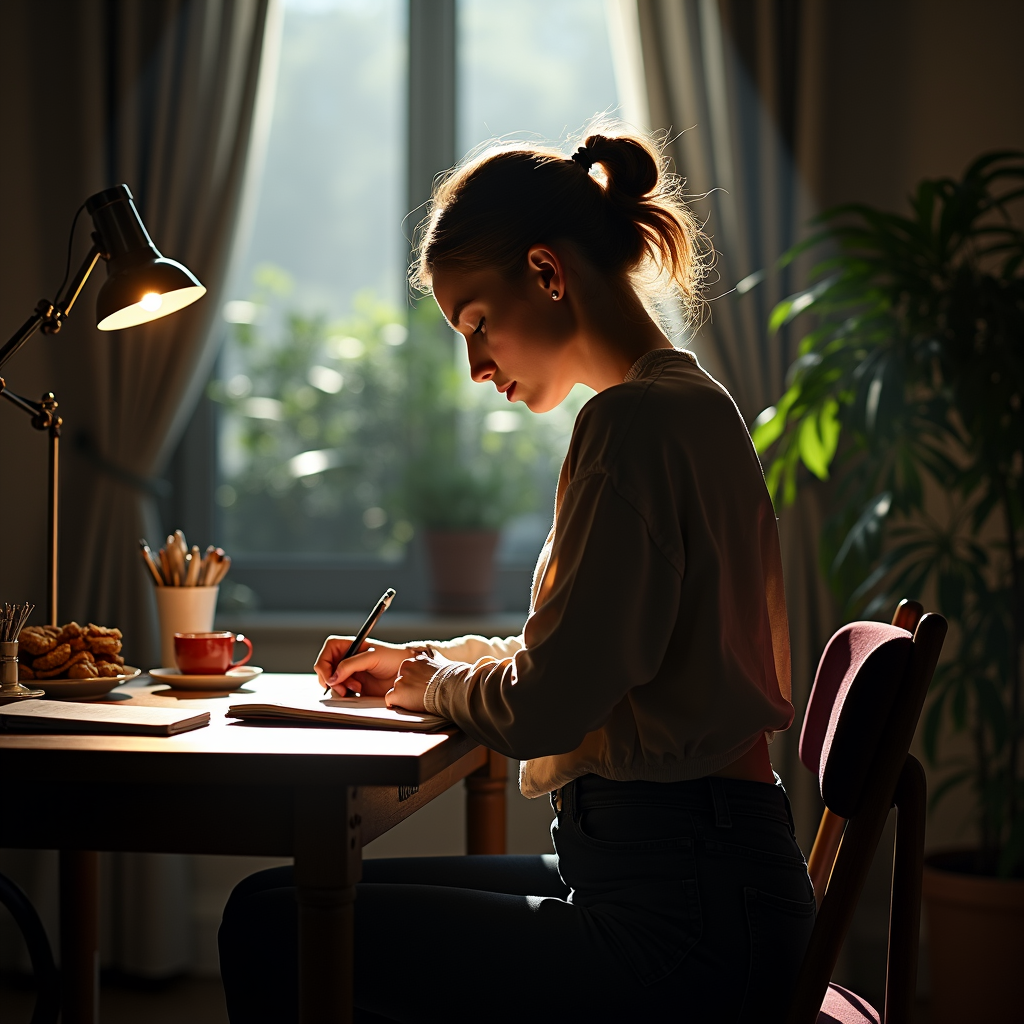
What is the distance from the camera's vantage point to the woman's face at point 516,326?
126cm

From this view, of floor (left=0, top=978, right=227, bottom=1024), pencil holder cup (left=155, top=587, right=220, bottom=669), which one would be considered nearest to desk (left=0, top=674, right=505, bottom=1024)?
pencil holder cup (left=155, top=587, right=220, bottom=669)

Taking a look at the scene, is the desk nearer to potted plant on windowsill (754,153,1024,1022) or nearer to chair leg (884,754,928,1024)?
chair leg (884,754,928,1024)

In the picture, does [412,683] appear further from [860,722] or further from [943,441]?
[943,441]

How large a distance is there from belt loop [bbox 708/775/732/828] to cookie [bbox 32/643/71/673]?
86 centimetres

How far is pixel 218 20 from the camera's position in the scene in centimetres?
268

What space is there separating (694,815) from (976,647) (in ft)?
5.81

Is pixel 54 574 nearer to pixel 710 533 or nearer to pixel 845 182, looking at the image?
pixel 710 533

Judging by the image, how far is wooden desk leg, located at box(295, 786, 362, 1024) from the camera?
1.01 m

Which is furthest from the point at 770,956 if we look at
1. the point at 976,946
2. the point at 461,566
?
the point at 461,566

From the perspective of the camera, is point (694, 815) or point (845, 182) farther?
point (845, 182)

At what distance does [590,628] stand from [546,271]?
443 mm

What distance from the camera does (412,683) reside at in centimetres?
128

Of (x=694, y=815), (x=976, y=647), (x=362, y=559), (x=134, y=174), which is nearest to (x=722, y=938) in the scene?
(x=694, y=815)

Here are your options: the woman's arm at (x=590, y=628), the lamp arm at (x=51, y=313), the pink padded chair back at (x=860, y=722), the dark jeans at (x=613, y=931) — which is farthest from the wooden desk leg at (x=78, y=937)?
the pink padded chair back at (x=860, y=722)
